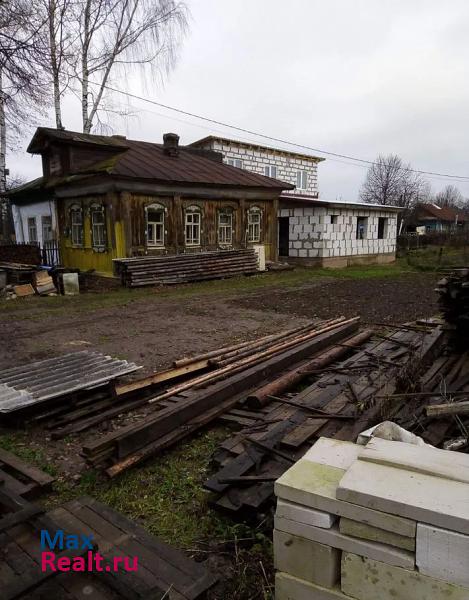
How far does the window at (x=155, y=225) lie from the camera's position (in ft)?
49.6

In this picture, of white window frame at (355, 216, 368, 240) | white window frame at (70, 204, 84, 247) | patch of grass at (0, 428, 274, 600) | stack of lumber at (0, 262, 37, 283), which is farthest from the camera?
white window frame at (355, 216, 368, 240)

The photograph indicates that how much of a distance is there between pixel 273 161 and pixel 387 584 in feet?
98.7

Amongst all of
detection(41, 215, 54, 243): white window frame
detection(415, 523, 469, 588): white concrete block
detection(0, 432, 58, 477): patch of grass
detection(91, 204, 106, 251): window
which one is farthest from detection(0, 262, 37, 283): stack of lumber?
detection(415, 523, 469, 588): white concrete block

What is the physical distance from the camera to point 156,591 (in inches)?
83.5

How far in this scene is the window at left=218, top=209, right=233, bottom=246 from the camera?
1738 cm

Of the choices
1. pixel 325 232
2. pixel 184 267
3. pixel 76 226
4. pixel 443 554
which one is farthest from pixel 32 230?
pixel 443 554

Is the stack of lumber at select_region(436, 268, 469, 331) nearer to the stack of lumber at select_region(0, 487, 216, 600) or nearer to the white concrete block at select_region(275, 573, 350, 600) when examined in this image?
the white concrete block at select_region(275, 573, 350, 600)

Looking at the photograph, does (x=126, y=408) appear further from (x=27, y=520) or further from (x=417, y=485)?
(x=417, y=485)

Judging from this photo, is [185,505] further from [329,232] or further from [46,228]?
[329,232]

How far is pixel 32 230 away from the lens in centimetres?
1956

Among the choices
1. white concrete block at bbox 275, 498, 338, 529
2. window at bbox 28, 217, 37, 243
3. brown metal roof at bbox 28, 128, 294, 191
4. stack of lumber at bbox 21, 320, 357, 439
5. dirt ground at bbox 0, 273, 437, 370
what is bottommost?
dirt ground at bbox 0, 273, 437, 370

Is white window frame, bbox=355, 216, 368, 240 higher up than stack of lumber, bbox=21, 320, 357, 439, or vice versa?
white window frame, bbox=355, 216, 368, 240

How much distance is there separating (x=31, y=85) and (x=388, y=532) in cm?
1336

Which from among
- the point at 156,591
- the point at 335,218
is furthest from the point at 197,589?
the point at 335,218
